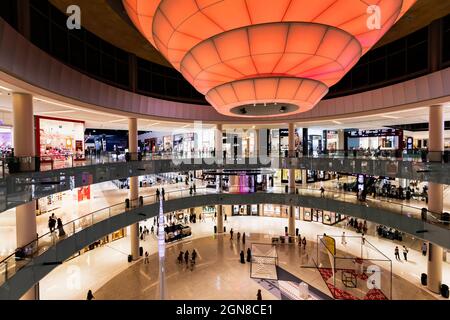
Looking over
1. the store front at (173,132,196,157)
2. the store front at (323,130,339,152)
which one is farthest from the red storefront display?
the store front at (323,130,339,152)

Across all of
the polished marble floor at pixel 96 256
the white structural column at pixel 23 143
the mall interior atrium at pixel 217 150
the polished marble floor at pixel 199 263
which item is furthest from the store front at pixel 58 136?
the polished marble floor at pixel 199 263

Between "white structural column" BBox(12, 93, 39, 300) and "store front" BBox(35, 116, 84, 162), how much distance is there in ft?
23.7

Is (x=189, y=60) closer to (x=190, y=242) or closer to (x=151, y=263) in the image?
(x=151, y=263)

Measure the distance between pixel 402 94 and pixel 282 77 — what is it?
48.7 ft

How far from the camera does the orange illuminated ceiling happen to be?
481 centimetres

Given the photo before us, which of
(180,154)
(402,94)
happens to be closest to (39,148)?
(180,154)

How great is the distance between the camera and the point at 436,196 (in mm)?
16547

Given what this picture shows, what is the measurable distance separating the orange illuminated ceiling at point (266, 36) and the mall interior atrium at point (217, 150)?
4cm

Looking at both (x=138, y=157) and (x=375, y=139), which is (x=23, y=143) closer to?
(x=138, y=157)

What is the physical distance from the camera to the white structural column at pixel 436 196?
53.3ft

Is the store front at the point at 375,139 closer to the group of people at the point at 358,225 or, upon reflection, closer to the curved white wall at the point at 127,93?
the group of people at the point at 358,225

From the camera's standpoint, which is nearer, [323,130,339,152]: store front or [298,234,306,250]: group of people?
[298,234,306,250]: group of people

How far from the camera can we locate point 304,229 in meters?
30.1

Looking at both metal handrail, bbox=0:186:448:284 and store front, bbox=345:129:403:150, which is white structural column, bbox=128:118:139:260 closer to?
metal handrail, bbox=0:186:448:284
